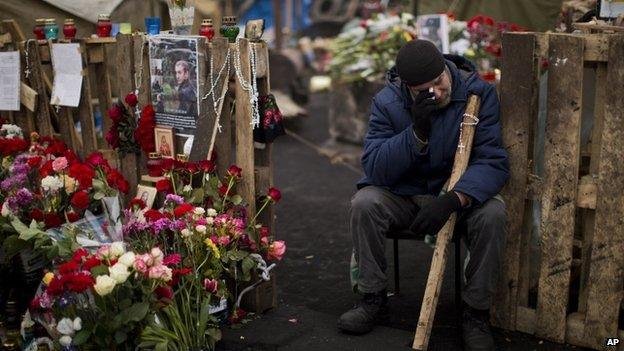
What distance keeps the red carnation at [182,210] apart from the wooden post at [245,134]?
392mm

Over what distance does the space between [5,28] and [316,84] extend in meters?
9.29

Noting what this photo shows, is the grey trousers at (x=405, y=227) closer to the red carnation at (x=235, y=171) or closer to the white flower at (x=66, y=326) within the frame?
the red carnation at (x=235, y=171)

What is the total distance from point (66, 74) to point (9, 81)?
1.41 feet

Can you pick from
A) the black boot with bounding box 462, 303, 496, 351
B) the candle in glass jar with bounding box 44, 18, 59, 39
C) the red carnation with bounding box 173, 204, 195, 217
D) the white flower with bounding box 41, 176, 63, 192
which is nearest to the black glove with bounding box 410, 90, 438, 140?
the black boot with bounding box 462, 303, 496, 351

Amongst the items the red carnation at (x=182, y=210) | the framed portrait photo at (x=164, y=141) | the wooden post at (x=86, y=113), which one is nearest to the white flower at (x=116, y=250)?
the red carnation at (x=182, y=210)

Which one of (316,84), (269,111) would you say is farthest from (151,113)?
(316,84)

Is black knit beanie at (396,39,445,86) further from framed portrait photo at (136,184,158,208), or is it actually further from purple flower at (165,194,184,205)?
framed portrait photo at (136,184,158,208)

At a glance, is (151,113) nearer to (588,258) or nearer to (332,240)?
(332,240)

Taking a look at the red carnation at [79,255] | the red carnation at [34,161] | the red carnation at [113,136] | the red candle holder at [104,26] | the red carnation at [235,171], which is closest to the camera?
the red carnation at [79,255]

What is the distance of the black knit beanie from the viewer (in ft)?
11.8

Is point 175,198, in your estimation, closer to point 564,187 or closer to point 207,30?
point 207,30

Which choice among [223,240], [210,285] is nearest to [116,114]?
[223,240]

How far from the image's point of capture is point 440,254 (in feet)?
11.9

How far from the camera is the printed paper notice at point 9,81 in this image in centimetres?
491
